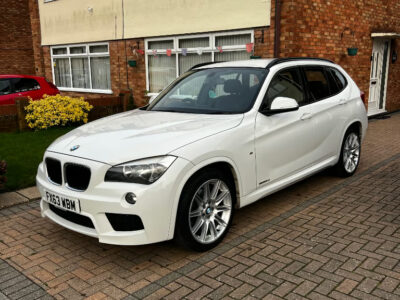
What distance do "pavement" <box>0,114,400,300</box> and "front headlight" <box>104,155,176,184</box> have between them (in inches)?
33.5

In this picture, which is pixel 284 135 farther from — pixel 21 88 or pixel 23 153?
pixel 21 88

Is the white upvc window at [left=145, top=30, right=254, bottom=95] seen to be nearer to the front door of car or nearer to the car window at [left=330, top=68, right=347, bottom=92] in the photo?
the car window at [left=330, top=68, right=347, bottom=92]

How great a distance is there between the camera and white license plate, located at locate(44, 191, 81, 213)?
3527 millimetres

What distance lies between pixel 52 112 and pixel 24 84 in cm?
234

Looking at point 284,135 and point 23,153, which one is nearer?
point 284,135

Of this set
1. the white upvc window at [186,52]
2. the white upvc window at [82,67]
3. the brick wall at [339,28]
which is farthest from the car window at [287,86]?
the white upvc window at [82,67]

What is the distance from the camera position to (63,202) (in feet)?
12.0

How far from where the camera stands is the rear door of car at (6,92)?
11.3 m

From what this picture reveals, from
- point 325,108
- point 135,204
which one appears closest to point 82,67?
point 325,108

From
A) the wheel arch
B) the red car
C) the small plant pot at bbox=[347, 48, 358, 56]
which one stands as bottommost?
the wheel arch

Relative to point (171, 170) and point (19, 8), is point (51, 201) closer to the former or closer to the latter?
point (171, 170)

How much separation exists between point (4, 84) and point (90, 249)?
918cm

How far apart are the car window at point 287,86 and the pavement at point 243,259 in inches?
53.7

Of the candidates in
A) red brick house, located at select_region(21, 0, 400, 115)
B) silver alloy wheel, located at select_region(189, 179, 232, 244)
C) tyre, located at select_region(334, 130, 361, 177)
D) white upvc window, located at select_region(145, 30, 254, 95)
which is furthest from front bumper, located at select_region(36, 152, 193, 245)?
white upvc window, located at select_region(145, 30, 254, 95)
